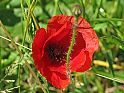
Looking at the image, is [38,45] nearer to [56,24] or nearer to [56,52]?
[56,24]

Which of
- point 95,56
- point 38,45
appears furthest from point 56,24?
point 95,56

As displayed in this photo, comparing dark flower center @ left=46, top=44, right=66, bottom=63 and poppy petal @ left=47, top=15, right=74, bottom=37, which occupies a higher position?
poppy petal @ left=47, top=15, right=74, bottom=37

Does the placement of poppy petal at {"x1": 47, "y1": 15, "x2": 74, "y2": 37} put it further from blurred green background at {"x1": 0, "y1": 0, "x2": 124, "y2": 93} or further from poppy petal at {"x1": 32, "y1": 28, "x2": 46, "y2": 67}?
blurred green background at {"x1": 0, "y1": 0, "x2": 124, "y2": 93}

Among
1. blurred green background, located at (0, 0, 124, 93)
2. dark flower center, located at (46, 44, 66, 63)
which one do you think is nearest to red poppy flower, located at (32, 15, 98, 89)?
dark flower center, located at (46, 44, 66, 63)

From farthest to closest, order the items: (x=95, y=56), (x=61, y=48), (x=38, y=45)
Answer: (x=95, y=56), (x=61, y=48), (x=38, y=45)

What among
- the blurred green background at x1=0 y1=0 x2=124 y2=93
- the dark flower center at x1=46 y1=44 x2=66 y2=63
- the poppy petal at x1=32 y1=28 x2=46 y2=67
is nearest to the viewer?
the poppy petal at x1=32 y1=28 x2=46 y2=67

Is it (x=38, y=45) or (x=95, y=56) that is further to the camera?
(x=95, y=56)

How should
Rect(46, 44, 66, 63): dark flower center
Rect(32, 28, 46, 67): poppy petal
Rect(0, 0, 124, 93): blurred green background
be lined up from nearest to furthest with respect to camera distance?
Rect(32, 28, 46, 67): poppy petal < Rect(46, 44, 66, 63): dark flower center < Rect(0, 0, 124, 93): blurred green background

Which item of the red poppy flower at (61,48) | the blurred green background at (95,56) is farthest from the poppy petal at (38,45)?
the blurred green background at (95,56)

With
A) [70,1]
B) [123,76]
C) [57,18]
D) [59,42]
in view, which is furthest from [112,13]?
[57,18]

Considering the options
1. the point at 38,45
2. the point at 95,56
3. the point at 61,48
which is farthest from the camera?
the point at 95,56
